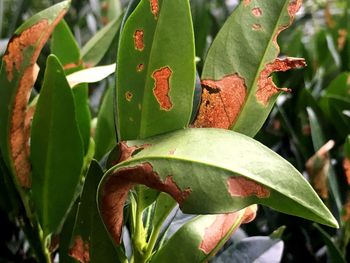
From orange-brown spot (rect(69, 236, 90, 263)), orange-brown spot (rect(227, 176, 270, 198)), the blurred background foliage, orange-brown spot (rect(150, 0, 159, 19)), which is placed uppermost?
orange-brown spot (rect(150, 0, 159, 19))

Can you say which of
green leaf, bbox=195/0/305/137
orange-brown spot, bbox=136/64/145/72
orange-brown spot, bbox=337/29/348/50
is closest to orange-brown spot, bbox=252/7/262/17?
green leaf, bbox=195/0/305/137

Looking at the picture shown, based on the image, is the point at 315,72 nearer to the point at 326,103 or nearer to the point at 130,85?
the point at 326,103

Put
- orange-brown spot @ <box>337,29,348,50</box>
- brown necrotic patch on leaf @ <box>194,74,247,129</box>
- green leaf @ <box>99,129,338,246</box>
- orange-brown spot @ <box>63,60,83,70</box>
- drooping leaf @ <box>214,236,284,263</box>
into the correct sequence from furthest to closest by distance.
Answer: orange-brown spot @ <box>337,29,348,50</box> → orange-brown spot @ <box>63,60,83,70</box> → drooping leaf @ <box>214,236,284,263</box> → brown necrotic patch on leaf @ <box>194,74,247,129</box> → green leaf @ <box>99,129,338,246</box>

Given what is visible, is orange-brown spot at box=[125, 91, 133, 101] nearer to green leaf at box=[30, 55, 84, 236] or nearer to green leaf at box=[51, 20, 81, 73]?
green leaf at box=[30, 55, 84, 236]

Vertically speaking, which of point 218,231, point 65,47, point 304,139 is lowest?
point 304,139

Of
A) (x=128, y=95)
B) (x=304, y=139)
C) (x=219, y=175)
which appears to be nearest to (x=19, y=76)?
(x=128, y=95)

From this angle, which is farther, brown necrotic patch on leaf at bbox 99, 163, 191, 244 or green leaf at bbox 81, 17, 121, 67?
green leaf at bbox 81, 17, 121, 67

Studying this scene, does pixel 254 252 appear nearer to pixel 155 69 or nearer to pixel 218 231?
pixel 218 231
